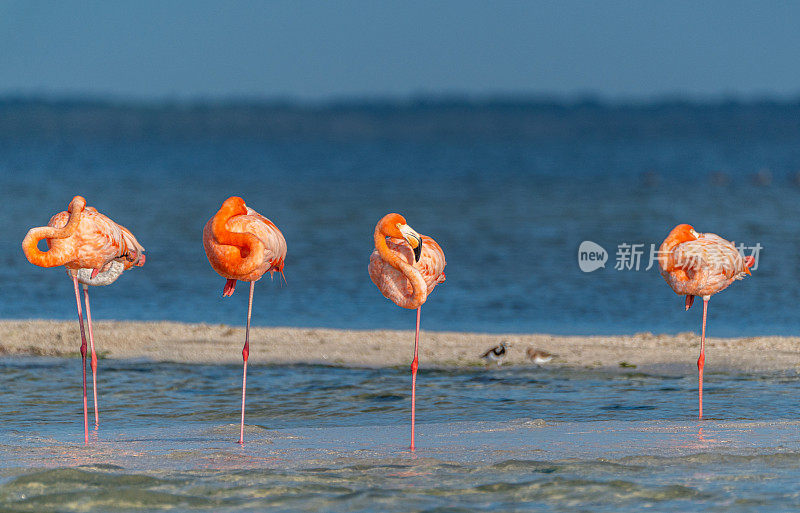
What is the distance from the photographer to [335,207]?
32.6 meters

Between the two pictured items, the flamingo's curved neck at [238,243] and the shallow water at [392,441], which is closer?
the shallow water at [392,441]

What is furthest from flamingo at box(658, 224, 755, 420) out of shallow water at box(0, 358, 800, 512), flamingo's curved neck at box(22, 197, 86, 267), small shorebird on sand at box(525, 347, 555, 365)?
flamingo's curved neck at box(22, 197, 86, 267)

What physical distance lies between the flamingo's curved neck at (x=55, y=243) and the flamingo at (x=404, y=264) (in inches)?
80.5

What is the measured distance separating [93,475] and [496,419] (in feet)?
10.2

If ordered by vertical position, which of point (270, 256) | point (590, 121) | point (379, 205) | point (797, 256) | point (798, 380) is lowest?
point (798, 380)

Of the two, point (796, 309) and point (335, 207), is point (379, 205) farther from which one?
point (796, 309)

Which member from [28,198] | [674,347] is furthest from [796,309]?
[28,198]

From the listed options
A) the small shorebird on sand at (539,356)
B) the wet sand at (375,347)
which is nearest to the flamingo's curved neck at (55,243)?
the wet sand at (375,347)

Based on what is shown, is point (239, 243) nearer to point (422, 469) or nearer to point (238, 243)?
point (238, 243)

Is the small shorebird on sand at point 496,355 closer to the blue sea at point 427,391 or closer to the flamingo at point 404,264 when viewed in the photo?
the blue sea at point 427,391

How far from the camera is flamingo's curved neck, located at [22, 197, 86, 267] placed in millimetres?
7469

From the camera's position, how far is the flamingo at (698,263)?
818 cm

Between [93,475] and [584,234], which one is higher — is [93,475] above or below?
below

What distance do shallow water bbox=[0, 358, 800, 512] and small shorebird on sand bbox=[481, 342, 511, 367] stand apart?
0.36 metres
